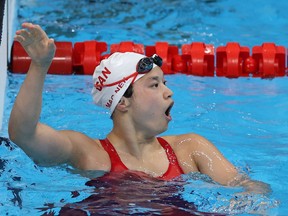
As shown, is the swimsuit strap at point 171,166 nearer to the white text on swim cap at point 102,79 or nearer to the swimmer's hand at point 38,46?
the white text on swim cap at point 102,79

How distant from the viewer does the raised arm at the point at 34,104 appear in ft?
9.53

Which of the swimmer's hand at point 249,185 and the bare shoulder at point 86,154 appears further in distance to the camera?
the swimmer's hand at point 249,185

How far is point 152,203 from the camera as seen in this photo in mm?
3314

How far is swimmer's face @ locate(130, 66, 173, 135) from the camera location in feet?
11.4

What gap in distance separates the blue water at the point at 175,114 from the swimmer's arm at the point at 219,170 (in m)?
0.05

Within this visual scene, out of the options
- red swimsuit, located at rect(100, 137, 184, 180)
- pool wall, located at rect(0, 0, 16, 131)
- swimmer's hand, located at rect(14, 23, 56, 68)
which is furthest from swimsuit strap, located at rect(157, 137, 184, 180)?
pool wall, located at rect(0, 0, 16, 131)

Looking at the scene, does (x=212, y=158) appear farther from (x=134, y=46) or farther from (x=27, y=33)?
(x=134, y=46)

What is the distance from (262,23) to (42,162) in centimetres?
475

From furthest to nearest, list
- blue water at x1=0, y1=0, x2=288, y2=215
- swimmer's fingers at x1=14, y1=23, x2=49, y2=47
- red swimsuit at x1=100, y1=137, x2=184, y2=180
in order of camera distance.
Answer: red swimsuit at x1=100, y1=137, x2=184, y2=180 → blue water at x1=0, y1=0, x2=288, y2=215 → swimmer's fingers at x1=14, y1=23, x2=49, y2=47

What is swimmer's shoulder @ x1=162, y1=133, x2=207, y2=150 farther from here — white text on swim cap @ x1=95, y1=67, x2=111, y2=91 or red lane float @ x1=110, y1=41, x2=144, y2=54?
red lane float @ x1=110, y1=41, x2=144, y2=54

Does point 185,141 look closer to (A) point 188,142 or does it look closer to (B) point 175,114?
(A) point 188,142

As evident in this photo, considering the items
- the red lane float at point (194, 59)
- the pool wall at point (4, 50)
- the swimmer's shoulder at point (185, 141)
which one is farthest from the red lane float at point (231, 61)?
the swimmer's shoulder at point (185, 141)

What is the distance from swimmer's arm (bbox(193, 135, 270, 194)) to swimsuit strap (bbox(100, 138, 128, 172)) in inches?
14.5

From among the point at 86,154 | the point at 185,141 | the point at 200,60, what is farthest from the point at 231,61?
the point at 86,154
